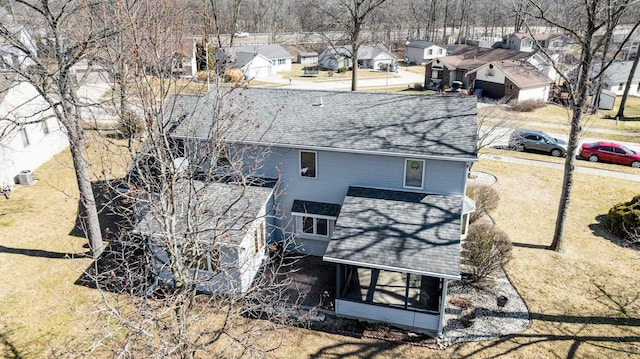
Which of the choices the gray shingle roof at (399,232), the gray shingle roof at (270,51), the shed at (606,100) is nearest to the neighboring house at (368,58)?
the gray shingle roof at (270,51)

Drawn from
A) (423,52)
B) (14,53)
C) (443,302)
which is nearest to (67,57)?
(14,53)

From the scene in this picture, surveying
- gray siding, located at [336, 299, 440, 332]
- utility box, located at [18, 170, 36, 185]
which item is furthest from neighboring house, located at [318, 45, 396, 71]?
gray siding, located at [336, 299, 440, 332]

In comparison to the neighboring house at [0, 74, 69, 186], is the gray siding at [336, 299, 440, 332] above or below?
below

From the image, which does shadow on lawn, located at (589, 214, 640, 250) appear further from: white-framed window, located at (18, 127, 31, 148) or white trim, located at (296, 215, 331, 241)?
white-framed window, located at (18, 127, 31, 148)

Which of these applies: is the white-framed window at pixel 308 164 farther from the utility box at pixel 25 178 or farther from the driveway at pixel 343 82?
the driveway at pixel 343 82

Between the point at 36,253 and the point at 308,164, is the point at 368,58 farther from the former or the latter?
the point at 36,253

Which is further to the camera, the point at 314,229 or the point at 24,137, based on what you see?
the point at 24,137
